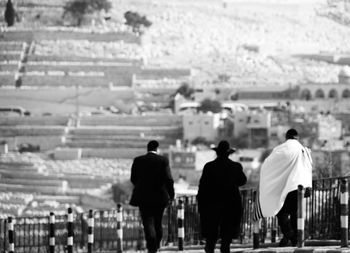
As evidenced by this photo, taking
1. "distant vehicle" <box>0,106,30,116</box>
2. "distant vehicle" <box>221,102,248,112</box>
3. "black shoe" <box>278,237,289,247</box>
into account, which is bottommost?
"black shoe" <box>278,237,289,247</box>

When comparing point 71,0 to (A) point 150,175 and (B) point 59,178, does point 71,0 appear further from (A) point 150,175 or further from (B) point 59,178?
(A) point 150,175

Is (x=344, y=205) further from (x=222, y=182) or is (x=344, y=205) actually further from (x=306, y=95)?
(x=306, y=95)

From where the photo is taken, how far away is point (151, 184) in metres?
20.0

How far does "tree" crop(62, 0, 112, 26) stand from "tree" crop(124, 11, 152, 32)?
0.85 m

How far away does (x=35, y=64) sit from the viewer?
80812 millimetres

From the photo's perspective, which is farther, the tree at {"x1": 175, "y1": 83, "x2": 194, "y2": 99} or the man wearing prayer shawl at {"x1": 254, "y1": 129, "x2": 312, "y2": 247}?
the tree at {"x1": 175, "y1": 83, "x2": 194, "y2": 99}

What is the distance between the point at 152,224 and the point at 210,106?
53400mm

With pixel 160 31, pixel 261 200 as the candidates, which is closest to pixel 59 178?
pixel 160 31

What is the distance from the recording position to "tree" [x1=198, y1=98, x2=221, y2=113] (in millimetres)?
73250

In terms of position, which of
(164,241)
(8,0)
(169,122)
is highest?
(8,0)

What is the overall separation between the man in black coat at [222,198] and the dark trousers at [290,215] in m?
0.39

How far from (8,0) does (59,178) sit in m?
16.0

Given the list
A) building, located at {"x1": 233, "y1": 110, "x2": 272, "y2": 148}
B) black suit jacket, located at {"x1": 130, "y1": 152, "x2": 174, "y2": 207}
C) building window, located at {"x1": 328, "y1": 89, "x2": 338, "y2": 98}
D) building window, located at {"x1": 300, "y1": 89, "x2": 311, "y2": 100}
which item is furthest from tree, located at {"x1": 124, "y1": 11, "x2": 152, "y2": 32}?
black suit jacket, located at {"x1": 130, "y1": 152, "x2": 174, "y2": 207}

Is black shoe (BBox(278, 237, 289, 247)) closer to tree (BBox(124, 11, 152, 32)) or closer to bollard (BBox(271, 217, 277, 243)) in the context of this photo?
bollard (BBox(271, 217, 277, 243))
